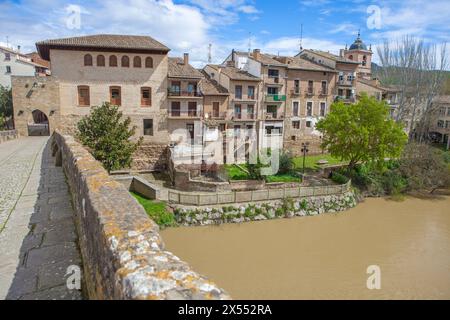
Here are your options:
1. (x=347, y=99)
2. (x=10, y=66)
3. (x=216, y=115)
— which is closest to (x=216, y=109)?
(x=216, y=115)

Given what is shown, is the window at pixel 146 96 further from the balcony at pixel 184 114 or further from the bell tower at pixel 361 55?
the bell tower at pixel 361 55

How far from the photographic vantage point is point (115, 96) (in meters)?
27.5

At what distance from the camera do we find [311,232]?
20.8m

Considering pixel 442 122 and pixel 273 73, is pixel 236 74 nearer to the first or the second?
pixel 273 73

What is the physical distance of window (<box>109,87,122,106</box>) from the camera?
89.5ft

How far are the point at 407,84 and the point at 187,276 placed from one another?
48.2m

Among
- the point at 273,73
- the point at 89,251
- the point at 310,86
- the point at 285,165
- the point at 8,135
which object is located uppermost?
the point at 273,73

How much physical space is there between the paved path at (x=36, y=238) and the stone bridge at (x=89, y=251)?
1 cm

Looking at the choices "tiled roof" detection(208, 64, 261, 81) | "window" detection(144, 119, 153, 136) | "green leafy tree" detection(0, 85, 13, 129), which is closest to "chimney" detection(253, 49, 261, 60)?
"tiled roof" detection(208, 64, 261, 81)

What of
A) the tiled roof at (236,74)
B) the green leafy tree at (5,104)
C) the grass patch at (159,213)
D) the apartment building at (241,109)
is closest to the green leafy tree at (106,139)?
the grass patch at (159,213)

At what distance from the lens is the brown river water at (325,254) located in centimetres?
1421

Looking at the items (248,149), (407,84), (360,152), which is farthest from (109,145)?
(407,84)

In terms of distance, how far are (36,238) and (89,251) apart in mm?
2088
